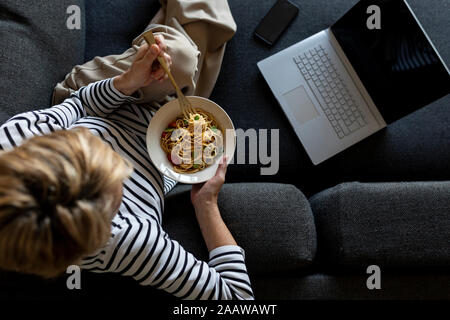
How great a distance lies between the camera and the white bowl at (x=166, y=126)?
87cm

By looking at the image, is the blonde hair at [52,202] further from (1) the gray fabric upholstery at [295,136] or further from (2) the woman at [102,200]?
(1) the gray fabric upholstery at [295,136]

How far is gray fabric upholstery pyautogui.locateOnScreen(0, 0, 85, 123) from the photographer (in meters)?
0.87

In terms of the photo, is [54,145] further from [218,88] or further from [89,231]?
[218,88]

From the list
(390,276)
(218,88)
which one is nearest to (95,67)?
(218,88)

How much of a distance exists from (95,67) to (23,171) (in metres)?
0.59

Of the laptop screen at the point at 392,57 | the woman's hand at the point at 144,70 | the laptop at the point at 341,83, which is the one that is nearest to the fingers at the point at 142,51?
the woman's hand at the point at 144,70

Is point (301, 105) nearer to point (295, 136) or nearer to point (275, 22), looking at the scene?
point (295, 136)

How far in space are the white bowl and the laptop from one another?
30 cm

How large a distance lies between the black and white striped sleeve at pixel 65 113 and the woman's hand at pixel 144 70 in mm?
25

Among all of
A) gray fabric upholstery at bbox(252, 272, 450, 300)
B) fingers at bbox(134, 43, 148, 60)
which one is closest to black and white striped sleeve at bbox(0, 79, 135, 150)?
fingers at bbox(134, 43, 148, 60)

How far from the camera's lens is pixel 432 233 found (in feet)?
3.10

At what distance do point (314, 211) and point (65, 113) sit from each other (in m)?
0.75

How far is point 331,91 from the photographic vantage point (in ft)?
3.70

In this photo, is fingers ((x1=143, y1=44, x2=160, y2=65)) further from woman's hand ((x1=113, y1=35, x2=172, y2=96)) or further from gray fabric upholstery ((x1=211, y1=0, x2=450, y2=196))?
gray fabric upholstery ((x1=211, y1=0, x2=450, y2=196))
